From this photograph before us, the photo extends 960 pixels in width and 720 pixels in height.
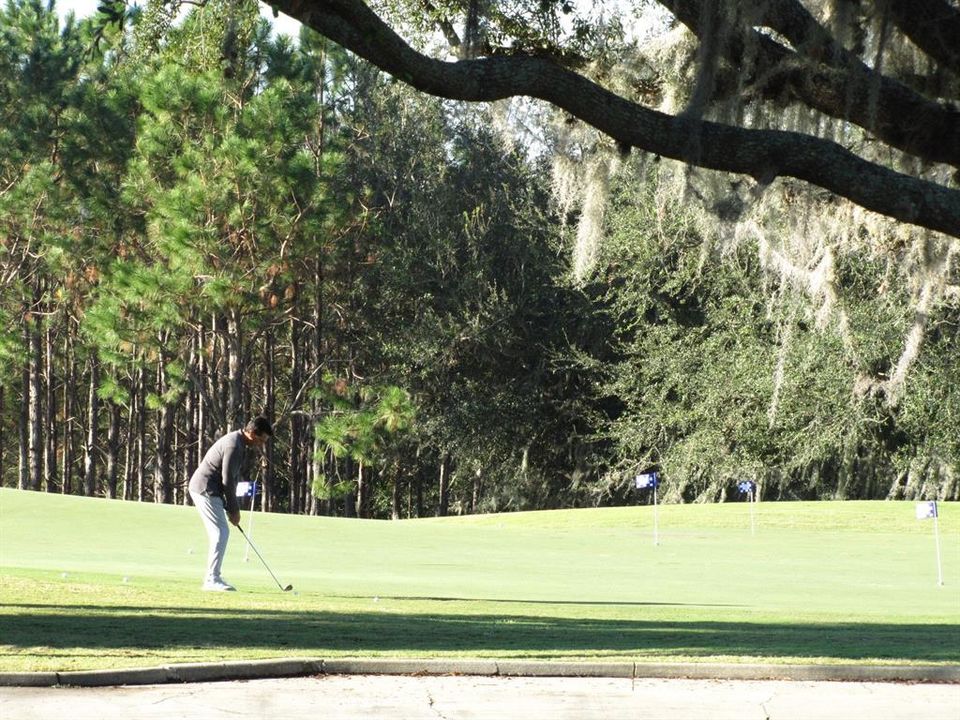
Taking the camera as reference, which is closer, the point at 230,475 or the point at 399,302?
the point at 230,475

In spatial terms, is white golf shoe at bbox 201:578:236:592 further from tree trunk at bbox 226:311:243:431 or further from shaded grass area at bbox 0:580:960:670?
tree trunk at bbox 226:311:243:431

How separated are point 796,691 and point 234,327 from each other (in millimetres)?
34337

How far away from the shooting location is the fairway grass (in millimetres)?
9734

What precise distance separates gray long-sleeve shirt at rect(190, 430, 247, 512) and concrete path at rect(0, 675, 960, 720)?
566 centimetres

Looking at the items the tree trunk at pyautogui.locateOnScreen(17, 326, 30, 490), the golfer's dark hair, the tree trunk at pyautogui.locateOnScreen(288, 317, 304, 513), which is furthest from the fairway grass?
the tree trunk at pyautogui.locateOnScreen(17, 326, 30, 490)

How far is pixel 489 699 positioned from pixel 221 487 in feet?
22.2

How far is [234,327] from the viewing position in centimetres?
4153

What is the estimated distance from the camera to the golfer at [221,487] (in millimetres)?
13953

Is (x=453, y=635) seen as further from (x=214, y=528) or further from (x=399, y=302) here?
(x=399, y=302)

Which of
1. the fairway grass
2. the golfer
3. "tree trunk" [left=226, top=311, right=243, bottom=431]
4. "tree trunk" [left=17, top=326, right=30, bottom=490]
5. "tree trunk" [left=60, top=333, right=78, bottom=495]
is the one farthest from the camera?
"tree trunk" [left=60, top=333, right=78, bottom=495]

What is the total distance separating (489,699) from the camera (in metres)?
7.93

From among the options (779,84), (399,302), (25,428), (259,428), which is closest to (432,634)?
Answer: (259,428)

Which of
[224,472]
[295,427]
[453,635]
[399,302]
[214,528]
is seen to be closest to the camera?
[453,635]

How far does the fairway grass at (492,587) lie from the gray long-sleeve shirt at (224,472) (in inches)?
35.6
